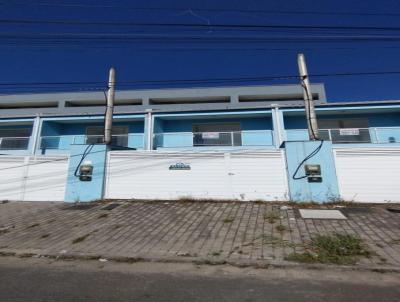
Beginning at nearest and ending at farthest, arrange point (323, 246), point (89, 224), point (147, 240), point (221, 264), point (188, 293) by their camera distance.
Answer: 1. point (188, 293)
2. point (221, 264)
3. point (323, 246)
4. point (147, 240)
5. point (89, 224)

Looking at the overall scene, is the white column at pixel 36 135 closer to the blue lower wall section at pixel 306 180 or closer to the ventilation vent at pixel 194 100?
the blue lower wall section at pixel 306 180

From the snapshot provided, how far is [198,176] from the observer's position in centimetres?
1116

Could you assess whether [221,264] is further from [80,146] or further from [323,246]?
[80,146]

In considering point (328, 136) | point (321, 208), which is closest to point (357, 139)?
point (328, 136)

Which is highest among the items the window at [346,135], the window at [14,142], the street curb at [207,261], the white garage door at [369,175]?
the window at [14,142]

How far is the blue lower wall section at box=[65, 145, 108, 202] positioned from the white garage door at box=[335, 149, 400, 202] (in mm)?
8954

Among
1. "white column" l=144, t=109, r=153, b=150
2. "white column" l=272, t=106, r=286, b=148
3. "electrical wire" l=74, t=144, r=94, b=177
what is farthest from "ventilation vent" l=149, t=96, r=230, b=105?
"electrical wire" l=74, t=144, r=94, b=177

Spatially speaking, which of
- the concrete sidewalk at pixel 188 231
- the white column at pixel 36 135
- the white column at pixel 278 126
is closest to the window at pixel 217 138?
the white column at pixel 278 126

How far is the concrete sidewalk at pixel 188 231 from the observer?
18.7 ft

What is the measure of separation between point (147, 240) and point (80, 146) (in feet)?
22.2

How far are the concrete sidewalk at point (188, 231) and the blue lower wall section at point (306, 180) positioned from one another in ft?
3.51

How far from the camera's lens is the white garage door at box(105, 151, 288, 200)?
1070 centimetres

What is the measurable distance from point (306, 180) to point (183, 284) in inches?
289

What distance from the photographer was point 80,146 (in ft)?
39.1
